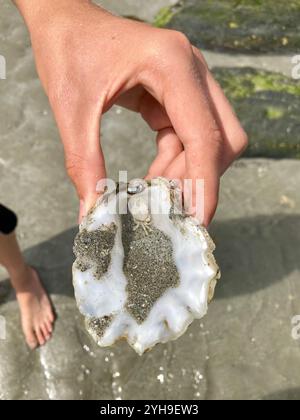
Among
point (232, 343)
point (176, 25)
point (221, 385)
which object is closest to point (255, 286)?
point (232, 343)

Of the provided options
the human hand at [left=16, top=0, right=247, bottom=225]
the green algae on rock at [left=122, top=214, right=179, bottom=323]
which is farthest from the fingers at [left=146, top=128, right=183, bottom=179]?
the green algae on rock at [left=122, top=214, right=179, bottom=323]

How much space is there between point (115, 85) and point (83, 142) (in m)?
0.26

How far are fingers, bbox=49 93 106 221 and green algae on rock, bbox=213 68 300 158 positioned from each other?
1.84 meters

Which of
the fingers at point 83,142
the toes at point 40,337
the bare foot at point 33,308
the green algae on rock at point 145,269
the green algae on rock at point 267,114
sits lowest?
the toes at point 40,337

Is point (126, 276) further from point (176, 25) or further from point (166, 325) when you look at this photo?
point (176, 25)

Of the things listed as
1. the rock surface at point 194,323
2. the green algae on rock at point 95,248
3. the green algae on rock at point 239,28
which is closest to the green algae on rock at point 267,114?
the rock surface at point 194,323

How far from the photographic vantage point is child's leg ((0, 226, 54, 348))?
2.92m

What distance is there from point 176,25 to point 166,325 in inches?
104

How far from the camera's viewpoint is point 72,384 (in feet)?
9.35

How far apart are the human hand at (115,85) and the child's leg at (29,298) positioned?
3.85 ft

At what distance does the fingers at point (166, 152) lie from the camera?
2082 mm

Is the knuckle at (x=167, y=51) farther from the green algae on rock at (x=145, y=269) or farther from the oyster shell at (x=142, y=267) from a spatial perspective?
the green algae on rock at (x=145, y=269)

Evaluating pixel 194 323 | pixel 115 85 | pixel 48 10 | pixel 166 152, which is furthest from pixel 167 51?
pixel 194 323
